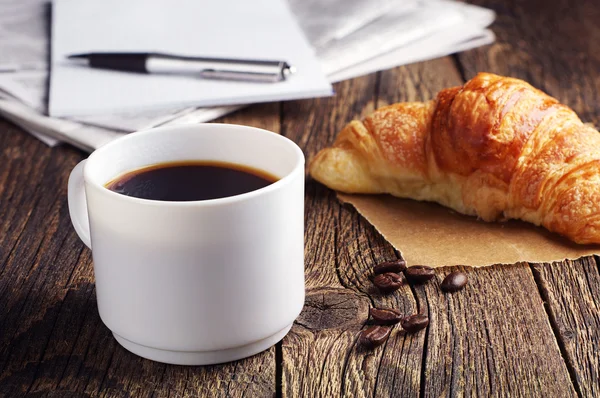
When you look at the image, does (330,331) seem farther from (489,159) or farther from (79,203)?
(489,159)

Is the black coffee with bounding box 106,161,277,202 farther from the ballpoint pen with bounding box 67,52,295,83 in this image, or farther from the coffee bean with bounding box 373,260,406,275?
the ballpoint pen with bounding box 67,52,295,83

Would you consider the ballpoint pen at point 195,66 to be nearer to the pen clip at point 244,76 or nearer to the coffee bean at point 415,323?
the pen clip at point 244,76

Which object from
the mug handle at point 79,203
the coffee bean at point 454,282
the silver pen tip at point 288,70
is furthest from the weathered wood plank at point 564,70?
the mug handle at point 79,203

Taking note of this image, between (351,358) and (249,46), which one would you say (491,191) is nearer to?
(351,358)

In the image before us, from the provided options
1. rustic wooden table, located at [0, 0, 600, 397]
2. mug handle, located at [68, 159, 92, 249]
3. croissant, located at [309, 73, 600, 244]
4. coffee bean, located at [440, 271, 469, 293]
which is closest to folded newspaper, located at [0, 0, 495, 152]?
rustic wooden table, located at [0, 0, 600, 397]

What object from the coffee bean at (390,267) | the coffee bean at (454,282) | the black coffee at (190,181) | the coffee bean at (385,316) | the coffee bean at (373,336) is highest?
the black coffee at (190,181)

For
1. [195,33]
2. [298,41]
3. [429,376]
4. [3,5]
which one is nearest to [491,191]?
[429,376]
